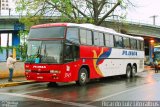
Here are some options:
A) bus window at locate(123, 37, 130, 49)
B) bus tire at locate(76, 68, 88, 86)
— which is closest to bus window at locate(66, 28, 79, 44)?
bus tire at locate(76, 68, 88, 86)

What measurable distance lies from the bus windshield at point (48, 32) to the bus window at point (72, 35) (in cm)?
35

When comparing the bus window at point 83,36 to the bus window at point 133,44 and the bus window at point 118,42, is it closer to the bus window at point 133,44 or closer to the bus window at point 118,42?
the bus window at point 118,42

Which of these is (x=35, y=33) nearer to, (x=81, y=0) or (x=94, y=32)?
(x=94, y=32)

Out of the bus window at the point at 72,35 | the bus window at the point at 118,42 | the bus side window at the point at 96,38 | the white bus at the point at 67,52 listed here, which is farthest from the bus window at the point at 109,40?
the bus window at the point at 72,35

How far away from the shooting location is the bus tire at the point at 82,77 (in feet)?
66.8

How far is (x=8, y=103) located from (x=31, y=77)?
21.5 feet

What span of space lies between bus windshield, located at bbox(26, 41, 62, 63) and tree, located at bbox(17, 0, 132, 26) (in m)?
10.7

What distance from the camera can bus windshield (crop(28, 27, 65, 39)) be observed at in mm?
19225

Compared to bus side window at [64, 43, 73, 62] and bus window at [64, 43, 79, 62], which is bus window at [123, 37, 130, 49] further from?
bus side window at [64, 43, 73, 62]

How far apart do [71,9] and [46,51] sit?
11.4 meters

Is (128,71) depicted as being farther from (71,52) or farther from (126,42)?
(71,52)

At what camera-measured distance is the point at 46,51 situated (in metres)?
19.1

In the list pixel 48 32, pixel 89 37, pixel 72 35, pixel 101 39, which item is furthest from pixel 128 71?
pixel 48 32

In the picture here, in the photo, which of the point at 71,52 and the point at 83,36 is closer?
the point at 71,52
